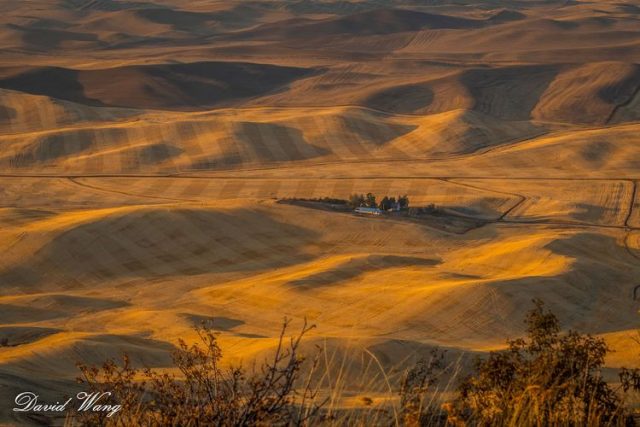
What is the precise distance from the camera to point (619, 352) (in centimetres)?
2847

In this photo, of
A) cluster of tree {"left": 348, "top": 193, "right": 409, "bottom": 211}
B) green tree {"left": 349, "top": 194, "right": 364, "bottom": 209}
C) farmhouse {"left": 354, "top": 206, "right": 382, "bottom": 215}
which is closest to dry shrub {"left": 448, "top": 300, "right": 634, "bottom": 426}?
farmhouse {"left": 354, "top": 206, "right": 382, "bottom": 215}

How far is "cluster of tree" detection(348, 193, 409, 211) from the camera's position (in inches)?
2386

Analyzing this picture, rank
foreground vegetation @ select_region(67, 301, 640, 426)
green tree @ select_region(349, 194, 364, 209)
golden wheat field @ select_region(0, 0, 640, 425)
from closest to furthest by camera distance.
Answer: foreground vegetation @ select_region(67, 301, 640, 426) → golden wheat field @ select_region(0, 0, 640, 425) → green tree @ select_region(349, 194, 364, 209)

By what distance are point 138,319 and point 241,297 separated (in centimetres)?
560

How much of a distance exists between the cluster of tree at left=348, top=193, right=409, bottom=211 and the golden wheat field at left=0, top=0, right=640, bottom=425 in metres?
1.99

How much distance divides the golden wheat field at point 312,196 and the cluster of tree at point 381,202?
6.52 feet

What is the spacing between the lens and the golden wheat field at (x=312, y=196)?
36656 mm

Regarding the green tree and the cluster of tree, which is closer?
the cluster of tree

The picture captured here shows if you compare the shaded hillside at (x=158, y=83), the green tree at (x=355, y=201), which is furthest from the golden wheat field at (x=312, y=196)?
the green tree at (x=355, y=201)

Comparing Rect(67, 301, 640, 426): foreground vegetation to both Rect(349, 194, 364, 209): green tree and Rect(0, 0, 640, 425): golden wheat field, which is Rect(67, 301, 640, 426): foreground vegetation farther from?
Rect(349, 194, 364, 209): green tree

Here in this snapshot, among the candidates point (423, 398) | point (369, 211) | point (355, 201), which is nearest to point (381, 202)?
point (355, 201)

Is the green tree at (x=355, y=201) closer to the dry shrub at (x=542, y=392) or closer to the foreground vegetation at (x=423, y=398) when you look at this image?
the dry shrub at (x=542, y=392)

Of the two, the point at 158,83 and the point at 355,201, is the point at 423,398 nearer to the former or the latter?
the point at 355,201

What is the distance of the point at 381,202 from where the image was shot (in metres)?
61.0
